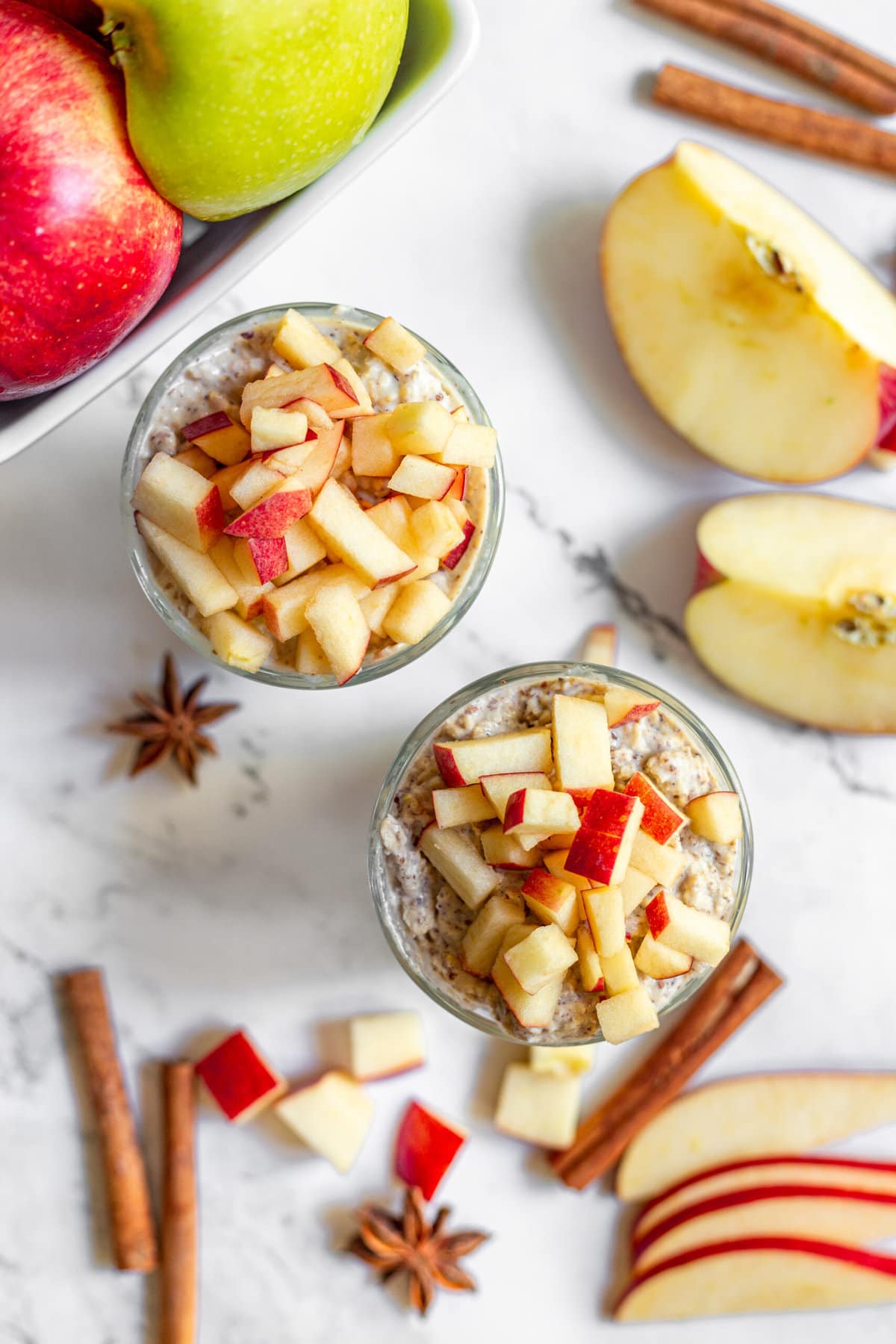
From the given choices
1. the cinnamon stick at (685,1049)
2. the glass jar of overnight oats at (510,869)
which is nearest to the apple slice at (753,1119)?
the cinnamon stick at (685,1049)

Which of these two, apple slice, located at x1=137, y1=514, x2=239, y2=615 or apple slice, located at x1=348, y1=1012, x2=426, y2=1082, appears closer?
apple slice, located at x1=137, y1=514, x2=239, y2=615

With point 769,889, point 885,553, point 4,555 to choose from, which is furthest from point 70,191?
point 769,889

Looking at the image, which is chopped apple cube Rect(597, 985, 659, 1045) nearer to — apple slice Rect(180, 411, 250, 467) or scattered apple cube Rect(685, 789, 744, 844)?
scattered apple cube Rect(685, 789, 744, 844)

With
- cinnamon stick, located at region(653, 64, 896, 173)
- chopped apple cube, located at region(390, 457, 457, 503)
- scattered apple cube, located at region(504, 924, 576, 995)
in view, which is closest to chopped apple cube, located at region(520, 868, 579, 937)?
scattered apple cube, located at region(504, 924, 576, 995)

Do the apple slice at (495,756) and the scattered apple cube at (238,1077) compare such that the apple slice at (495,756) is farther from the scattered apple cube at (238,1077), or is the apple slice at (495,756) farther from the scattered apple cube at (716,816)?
the scattered apple cube at (238,1077)

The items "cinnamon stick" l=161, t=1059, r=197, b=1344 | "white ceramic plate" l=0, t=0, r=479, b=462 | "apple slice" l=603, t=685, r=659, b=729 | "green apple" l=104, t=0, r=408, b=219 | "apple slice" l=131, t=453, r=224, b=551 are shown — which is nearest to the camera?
"green apple" l=104, t=0, r=408, b=219

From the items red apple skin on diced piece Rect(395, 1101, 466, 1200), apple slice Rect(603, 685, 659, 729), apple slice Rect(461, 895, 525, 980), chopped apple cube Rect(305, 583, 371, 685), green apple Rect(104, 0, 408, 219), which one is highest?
green apple Rect(104, 0, 408, 219)

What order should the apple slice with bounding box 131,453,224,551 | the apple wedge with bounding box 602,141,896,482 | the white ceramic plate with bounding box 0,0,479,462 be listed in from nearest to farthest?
1. the white ceramic plate with bounding box 0,0,479,462
2. the apple slice with bounding box 131,453,224,551
3. the apple wedge with bounding box 602,141,896,482
